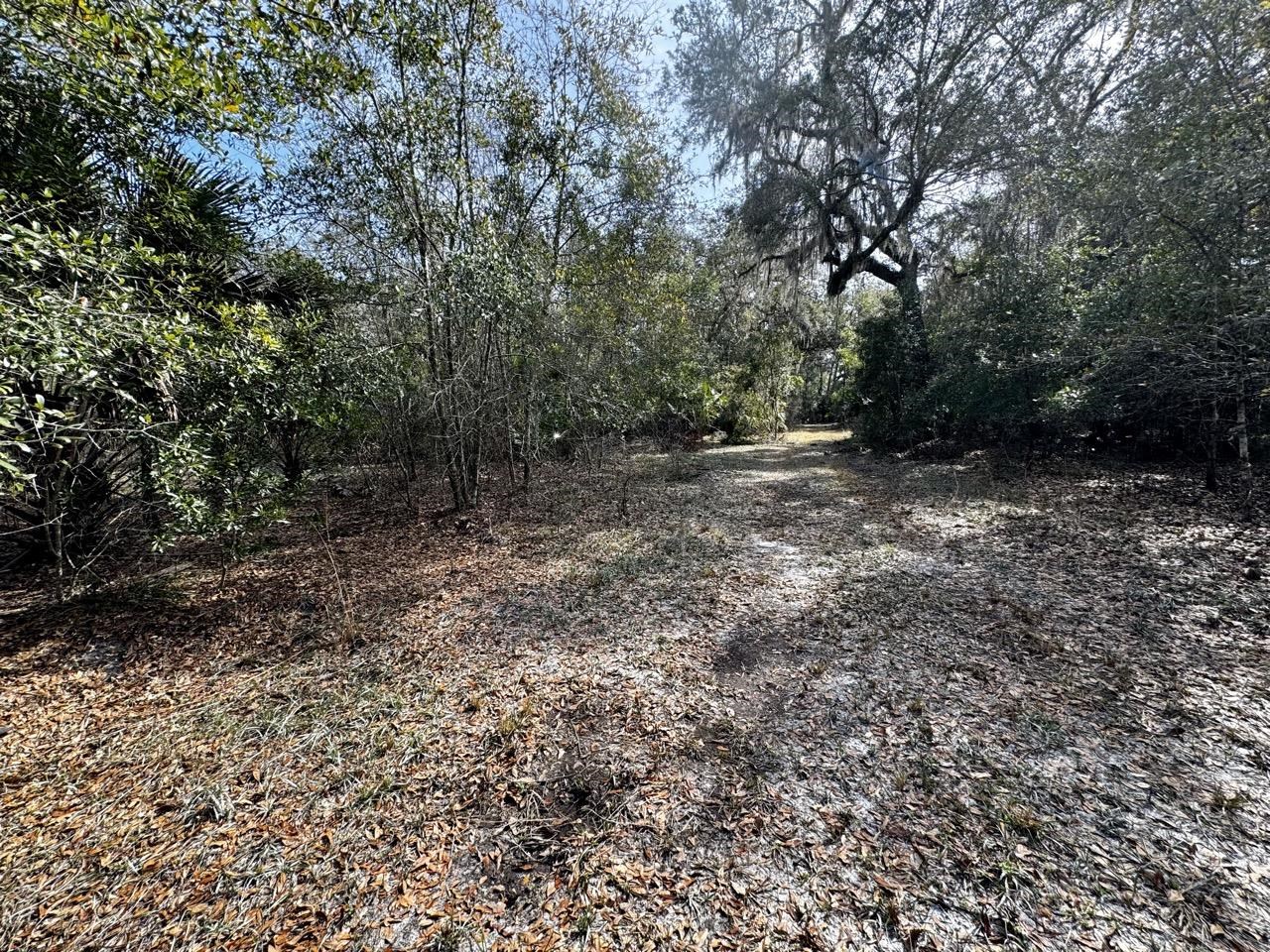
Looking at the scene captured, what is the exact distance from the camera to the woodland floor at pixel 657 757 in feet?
5.07

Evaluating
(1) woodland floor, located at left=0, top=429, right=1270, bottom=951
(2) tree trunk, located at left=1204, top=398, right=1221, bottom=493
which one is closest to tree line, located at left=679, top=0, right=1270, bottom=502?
(2) tree trunk, located at left=1204, top=398, right=1221, bottom=493

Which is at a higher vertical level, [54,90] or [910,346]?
[54,90]

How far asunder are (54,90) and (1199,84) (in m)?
8.42

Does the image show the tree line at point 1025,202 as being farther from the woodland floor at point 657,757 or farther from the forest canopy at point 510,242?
the woodland floor at point 657,757

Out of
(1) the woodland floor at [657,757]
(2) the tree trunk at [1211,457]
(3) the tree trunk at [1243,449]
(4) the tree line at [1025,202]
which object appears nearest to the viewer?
(1) the woodland floor at [657,757]

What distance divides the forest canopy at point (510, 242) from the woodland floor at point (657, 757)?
1118 mm

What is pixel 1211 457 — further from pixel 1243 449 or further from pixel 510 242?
pixel 510 242

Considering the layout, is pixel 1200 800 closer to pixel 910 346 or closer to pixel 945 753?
pixel 945 753

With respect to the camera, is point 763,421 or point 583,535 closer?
point 583,535

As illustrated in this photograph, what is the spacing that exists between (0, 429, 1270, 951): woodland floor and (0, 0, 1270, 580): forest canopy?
1.12 m

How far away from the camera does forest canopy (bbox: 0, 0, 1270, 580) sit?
2.58 metres

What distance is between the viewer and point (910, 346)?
384 inches

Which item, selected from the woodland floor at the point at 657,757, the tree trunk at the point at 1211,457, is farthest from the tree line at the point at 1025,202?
the woodland floor at the point at 657,757

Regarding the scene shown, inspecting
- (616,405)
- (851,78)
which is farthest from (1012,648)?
(851,78)
